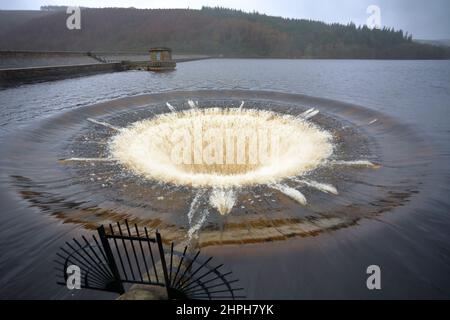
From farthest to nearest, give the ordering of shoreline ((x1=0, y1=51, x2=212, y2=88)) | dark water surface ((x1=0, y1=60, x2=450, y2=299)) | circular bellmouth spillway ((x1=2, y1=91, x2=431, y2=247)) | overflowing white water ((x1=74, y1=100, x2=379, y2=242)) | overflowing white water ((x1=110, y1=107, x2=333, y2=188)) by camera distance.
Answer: shoreline ((x1=0, y1=51, x2=212, y2=88)) → overflowing white water ((x1=110, y1=107, x2=333, y2=188)) → overflowing white water ((x1=74, y1=100, x2=379, y2=242)) → circular bellmouth spillway ((x1=2, y1=91, x2=431, y2=247)) → dark water surface ((x1=0, y1=60, x2=450, y2=299))

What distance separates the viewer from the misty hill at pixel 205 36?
3861 inches

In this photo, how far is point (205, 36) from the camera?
11381 centimetres

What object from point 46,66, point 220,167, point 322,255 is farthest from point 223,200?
point 46,66

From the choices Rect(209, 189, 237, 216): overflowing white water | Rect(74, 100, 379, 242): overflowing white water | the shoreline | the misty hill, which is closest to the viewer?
Rect(209, 189, 237, 216): overflowing white water

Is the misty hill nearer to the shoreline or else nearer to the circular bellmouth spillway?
the shoreline

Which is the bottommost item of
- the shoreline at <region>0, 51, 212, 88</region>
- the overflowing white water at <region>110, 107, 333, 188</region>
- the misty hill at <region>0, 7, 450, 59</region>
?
the overflowing white water at <region>110, 107, 333, 188</region>

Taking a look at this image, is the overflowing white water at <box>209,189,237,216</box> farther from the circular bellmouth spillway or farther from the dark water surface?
the dark water surface

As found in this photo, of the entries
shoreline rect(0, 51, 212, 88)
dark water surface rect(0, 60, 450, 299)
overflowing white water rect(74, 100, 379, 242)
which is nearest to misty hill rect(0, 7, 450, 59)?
shoreline rect(0, 51, 212, 88)

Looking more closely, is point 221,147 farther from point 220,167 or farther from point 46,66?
point 46,66

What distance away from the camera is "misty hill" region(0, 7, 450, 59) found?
98062 millimetres

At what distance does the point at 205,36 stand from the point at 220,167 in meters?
109

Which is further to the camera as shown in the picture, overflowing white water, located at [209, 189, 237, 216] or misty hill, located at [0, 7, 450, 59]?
misty hill, located at [0, 7, 450, 59]

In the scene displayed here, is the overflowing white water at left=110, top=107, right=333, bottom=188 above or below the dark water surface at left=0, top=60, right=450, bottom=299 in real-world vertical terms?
above

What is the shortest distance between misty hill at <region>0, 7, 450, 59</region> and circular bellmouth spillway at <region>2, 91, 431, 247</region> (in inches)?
3385
